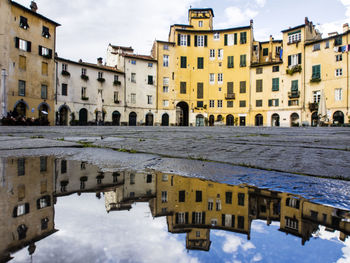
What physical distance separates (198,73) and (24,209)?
3986 cm

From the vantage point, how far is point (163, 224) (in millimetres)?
831

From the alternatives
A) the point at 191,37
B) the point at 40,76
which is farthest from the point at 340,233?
the point at 191,37

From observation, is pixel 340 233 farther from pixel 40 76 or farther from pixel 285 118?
pixel 285 118

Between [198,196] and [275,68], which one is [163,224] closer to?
[198,196]

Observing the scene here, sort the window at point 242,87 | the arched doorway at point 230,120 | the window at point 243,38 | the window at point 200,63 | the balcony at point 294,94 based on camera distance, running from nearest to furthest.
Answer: the balcony at point 294,94 < the window at point 242,87 < the window at point 243,38 < the arched doorway at point 230,120 < the window at point 200,63

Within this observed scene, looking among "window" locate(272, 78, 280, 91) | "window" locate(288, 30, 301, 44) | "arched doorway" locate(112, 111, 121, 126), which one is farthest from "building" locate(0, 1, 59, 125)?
"window" locate(288, 30, 301, 44)

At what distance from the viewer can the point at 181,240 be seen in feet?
2.40

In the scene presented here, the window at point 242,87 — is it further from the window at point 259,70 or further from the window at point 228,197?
the window at point 228,197

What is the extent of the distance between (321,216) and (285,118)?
36.4m

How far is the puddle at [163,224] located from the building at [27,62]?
2497 cm

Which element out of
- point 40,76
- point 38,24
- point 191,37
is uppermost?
point 191,37

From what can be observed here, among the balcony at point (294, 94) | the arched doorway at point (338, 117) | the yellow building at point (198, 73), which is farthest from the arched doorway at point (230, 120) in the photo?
the arched doorway at point (338, 117)

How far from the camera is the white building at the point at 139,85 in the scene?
36812 mm

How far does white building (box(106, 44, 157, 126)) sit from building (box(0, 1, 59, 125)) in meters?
10.2
